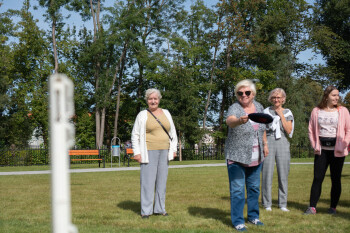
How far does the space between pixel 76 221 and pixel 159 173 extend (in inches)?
54.8

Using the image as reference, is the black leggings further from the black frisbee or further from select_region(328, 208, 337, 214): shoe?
the black frisbee

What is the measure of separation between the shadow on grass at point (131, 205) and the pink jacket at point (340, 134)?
2.97 metres

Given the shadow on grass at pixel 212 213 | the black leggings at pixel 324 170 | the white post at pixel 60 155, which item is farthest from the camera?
the black leggings at pixel 324 170

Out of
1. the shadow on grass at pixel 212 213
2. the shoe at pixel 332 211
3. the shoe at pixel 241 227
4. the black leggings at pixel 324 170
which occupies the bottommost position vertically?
the shoe at pixel 332 211

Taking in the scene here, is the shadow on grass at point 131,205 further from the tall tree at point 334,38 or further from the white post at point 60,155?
the tall tree at point 334,38

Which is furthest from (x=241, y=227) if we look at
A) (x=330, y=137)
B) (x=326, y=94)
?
(x=326, y=94)

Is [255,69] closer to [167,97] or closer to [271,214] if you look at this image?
[167,97]

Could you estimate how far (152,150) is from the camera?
6297 mm

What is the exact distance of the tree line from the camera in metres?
33.7

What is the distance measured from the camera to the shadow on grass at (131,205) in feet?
22.7

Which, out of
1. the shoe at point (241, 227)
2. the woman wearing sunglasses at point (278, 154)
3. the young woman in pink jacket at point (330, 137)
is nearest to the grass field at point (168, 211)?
the shoe at point (241, 227)

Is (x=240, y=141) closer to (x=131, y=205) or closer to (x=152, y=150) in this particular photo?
(x=152, y=150)

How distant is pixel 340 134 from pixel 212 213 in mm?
2260

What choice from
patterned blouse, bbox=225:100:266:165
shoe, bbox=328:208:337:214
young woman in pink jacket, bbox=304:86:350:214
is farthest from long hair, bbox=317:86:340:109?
patterned blouse, bbox=225:100:266:165
